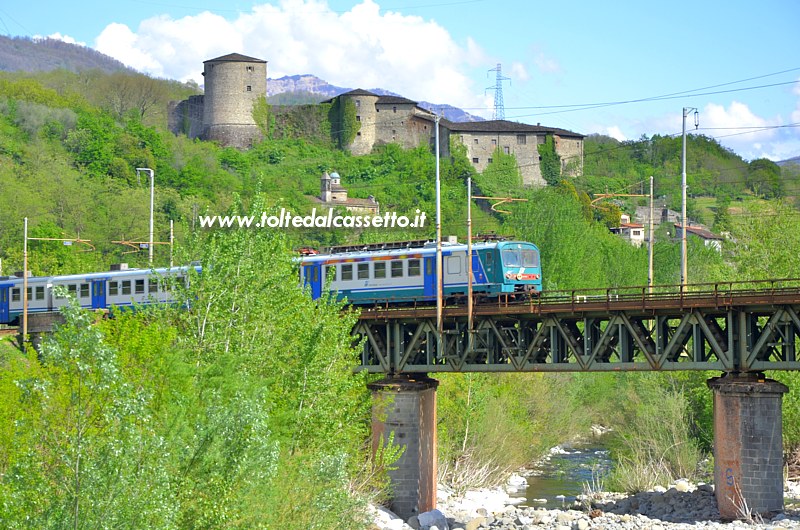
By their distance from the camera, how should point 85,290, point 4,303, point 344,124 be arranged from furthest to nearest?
point 344,124
point 4,303
point 85,290

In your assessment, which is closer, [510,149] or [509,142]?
[510,149]

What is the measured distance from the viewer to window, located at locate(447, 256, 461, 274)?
52.8 metres

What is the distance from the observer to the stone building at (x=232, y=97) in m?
171

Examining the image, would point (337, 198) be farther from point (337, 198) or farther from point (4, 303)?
point (4, 303)

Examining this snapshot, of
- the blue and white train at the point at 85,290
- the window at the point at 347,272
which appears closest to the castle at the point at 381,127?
the blue and white train at the point at 85,290

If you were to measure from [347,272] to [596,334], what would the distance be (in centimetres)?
1591

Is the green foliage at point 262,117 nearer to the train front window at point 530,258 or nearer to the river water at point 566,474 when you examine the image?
the river water at point 566,474


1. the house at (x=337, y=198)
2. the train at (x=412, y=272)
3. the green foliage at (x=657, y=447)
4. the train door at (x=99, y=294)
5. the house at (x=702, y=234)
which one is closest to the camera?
the green foliage at (x=657, y=447)

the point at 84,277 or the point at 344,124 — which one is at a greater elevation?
the point at 344,124

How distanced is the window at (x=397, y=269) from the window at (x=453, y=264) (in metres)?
2.49

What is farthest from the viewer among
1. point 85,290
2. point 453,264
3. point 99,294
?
point 85,290

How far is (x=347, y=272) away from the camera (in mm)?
56562

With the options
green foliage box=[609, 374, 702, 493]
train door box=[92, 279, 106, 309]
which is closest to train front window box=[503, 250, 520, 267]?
green foliage box=[609, 374, 702, 493]

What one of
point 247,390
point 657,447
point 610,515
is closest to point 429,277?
point 657,447
